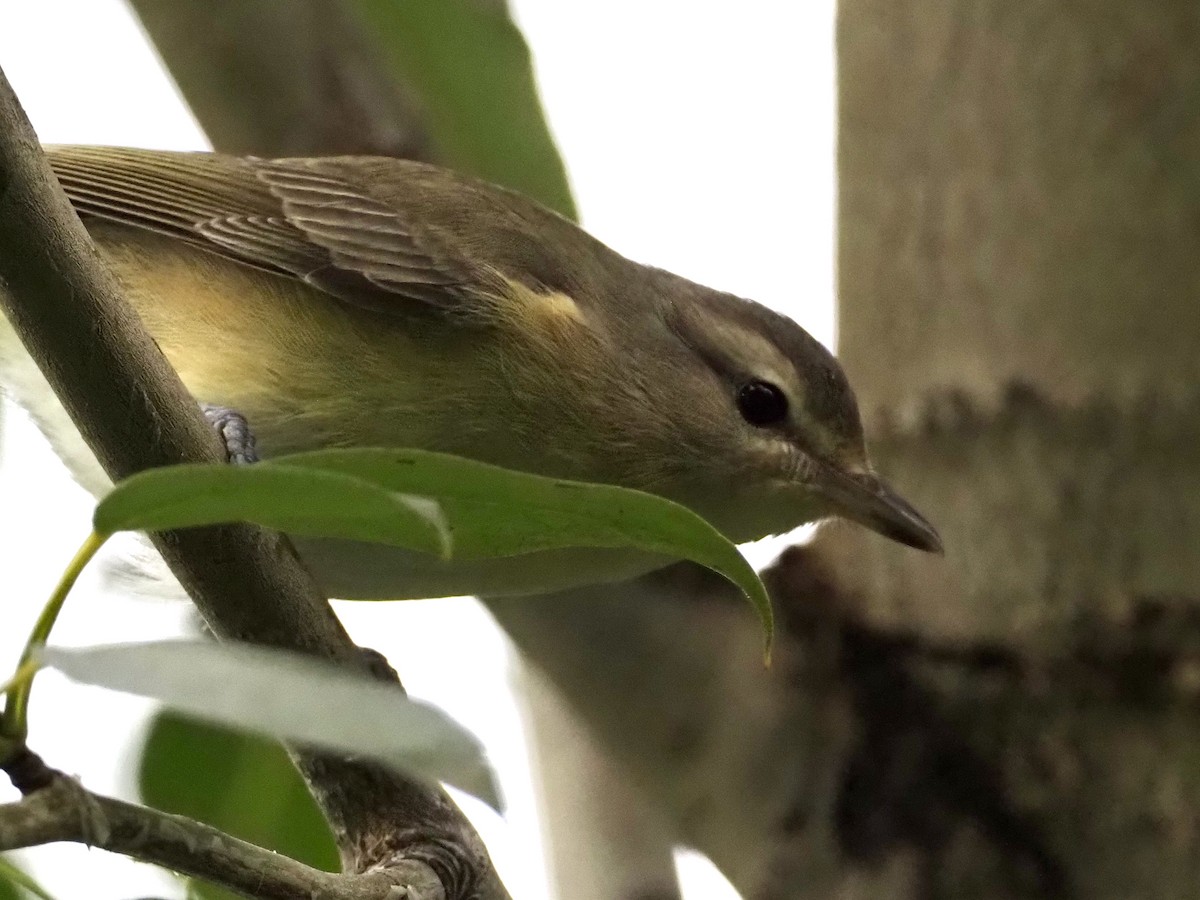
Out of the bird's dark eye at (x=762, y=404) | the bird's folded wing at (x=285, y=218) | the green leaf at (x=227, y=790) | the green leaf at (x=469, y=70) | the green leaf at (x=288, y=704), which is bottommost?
the green leaf at (x=288, y=704)

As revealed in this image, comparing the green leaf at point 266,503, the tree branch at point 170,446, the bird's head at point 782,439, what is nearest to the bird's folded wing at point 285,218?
the bird's head at point 782,439

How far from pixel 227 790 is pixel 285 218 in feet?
3.64

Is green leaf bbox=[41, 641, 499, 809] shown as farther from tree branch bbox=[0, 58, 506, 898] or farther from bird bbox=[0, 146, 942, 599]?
bird bbox=[0, 146, 942, 599]

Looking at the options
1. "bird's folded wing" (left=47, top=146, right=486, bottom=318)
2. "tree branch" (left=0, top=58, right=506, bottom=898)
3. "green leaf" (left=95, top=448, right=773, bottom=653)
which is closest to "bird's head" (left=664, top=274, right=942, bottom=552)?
"bird's folded wing" (left=47, top=146, right=486, bottom=318)

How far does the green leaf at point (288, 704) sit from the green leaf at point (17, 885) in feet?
1.25

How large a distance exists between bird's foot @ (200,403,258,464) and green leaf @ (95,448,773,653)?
42.4 inches

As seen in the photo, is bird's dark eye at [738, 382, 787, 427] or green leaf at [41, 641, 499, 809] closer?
green leaf at [41, 641, 499, 809]

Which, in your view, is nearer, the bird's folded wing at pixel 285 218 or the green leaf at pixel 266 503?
the green leaf at pixel 266 503

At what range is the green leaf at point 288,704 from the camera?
3.02 feet

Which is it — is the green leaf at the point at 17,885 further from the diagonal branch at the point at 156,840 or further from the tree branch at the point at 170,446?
the tree branch at the point at 170,446

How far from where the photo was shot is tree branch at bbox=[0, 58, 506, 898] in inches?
54.1

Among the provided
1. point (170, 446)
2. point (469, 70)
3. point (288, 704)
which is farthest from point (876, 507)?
point (288, 704)

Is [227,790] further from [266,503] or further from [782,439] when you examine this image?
[266,503]

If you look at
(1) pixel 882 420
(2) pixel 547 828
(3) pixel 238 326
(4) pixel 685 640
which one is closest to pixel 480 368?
(3) pixel 238 326
